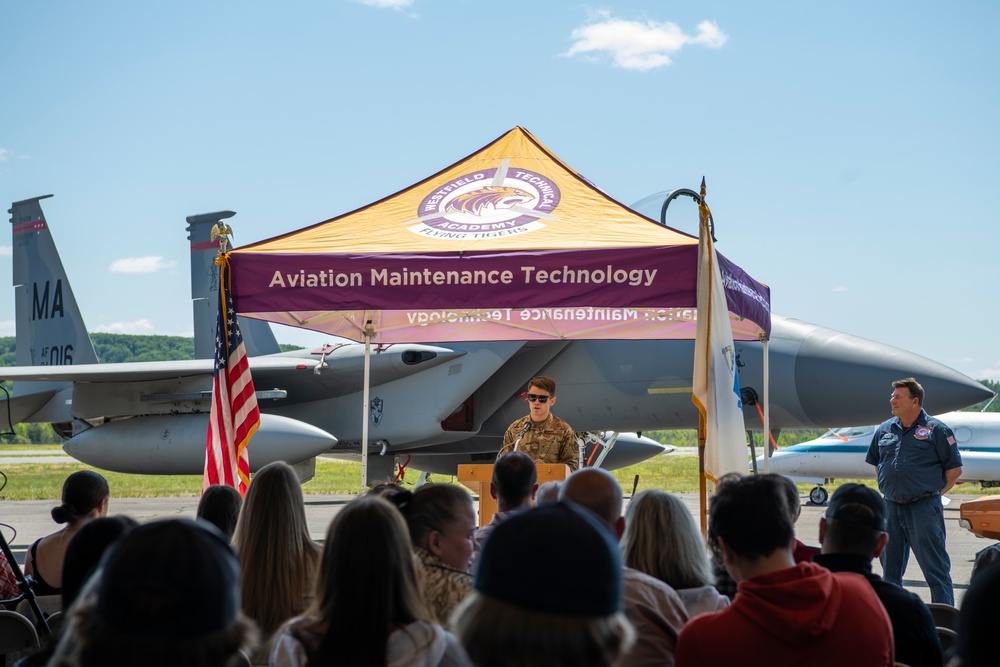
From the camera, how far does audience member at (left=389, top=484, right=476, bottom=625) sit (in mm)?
2861

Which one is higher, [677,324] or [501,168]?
[501,168]

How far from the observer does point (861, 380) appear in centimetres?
1021

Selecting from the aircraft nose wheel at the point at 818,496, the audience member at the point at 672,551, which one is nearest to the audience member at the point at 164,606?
the audience member at the point at 672,551

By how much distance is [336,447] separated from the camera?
14008 mm

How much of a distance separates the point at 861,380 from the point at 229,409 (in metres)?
6.73

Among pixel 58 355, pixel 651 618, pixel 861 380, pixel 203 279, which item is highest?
pixel 203 279

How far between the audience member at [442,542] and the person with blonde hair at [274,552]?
0.39 meters

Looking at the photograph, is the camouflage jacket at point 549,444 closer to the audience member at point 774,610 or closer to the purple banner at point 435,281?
the purple banner at point 435,281

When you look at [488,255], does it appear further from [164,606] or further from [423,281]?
[164,606]

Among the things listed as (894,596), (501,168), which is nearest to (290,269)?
(501,168)

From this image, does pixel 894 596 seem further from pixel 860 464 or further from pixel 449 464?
pixel 860 464

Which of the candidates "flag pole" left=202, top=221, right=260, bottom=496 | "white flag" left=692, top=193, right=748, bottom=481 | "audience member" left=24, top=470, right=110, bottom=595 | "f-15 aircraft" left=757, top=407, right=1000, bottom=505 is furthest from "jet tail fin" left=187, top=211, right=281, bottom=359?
"audience member" left=24, top=470, right=110, bottom=595

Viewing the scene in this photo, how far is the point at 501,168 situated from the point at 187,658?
650cm

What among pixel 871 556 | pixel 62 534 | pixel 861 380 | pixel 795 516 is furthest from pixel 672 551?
pixel 861 380
